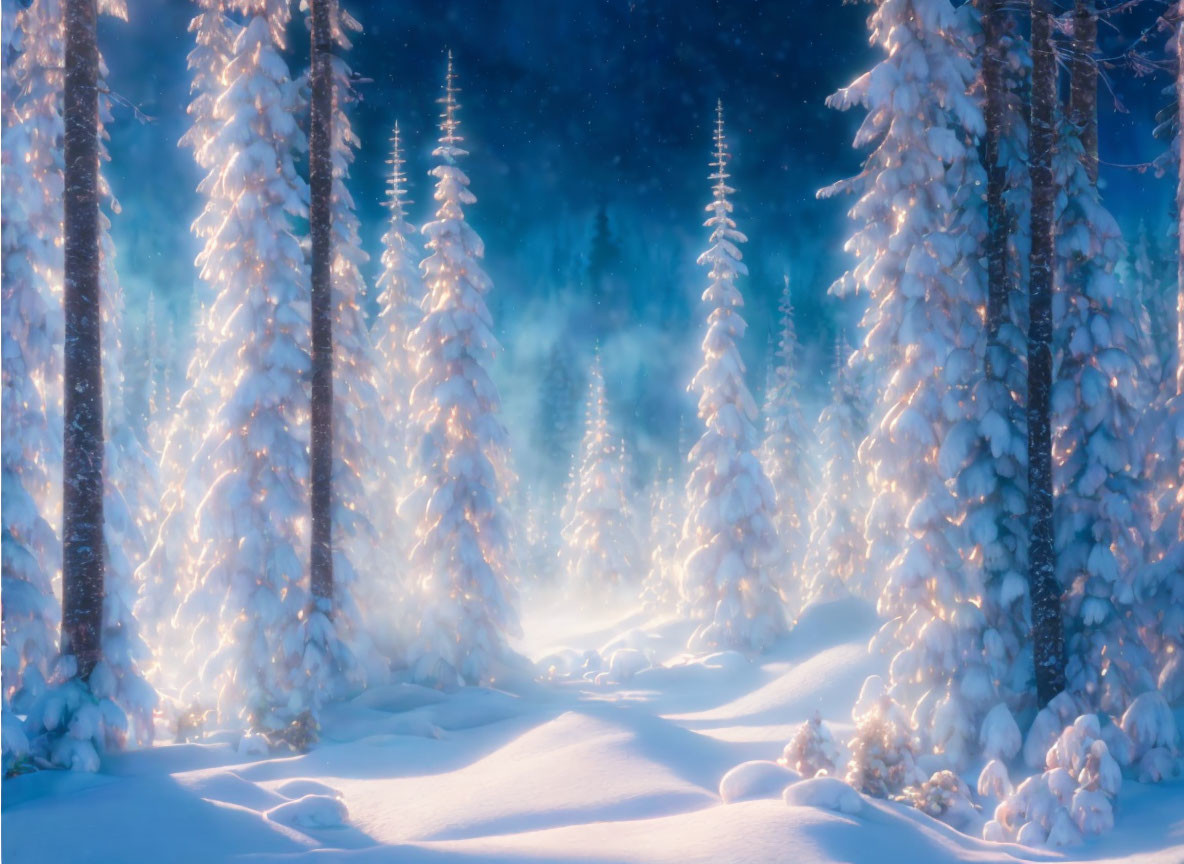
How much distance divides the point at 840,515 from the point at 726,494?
8.97 m

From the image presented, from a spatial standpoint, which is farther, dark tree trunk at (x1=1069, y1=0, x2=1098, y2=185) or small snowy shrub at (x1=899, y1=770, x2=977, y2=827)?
dark tree trunk at (x1=1069, y1=0, x2=1098, y2=185)

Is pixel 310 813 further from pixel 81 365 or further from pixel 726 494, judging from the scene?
pixel 726 494

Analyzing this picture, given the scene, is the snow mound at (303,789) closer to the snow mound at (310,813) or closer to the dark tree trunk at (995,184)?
the snow mound at (310,813)

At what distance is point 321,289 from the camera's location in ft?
50.1

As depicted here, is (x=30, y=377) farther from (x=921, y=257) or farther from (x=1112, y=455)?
(x=1112, y=455)

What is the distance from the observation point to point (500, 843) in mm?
8430

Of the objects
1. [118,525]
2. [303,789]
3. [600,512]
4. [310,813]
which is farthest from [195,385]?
[600,512]

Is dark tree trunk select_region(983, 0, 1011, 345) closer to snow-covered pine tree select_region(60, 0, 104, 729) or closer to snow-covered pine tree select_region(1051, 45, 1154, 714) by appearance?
snow-covered pine tree select_region(1051, 45, 1154, 714)

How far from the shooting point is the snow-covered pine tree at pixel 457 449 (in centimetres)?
2298

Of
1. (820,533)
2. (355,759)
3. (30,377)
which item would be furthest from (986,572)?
(820,533)

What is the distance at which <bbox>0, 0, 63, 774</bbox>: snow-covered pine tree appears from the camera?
41.6 ft

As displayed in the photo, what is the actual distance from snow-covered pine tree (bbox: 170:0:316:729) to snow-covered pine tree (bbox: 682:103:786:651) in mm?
14768

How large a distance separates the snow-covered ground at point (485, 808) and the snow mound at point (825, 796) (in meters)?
0.03

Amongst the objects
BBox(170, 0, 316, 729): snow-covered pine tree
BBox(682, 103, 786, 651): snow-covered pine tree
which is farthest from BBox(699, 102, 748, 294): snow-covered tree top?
BBox(170, 0, 316, 729): snow-covered pine tree
